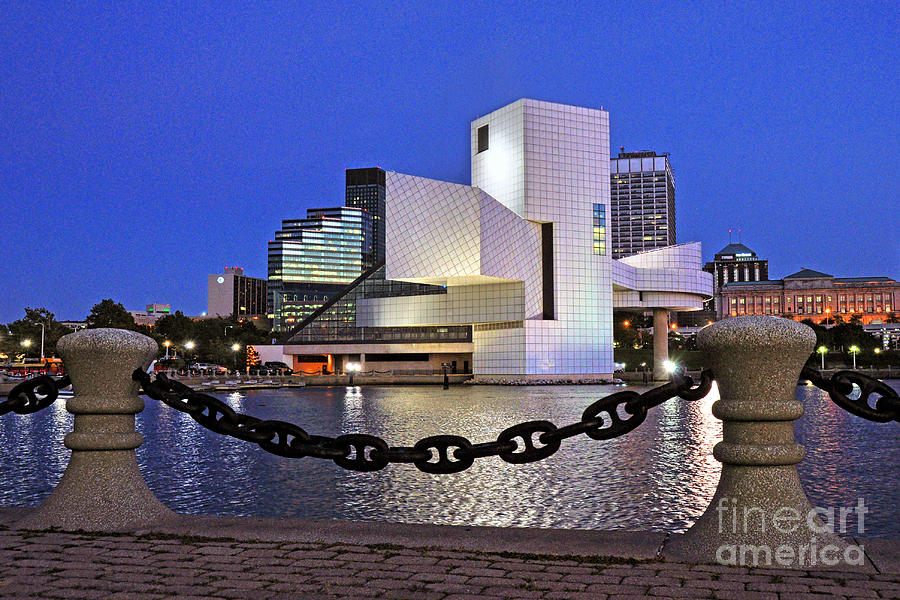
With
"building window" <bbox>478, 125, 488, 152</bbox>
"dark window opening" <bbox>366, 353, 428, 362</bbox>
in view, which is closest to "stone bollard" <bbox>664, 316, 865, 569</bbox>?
"building window" <bbox>478, 125, 488, 152</bbox>

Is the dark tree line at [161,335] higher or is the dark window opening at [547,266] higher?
the dark window opening at [547,266]

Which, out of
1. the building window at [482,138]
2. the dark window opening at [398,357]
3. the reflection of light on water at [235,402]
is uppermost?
the building window at [482,138]

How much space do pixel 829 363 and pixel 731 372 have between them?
12705 cm

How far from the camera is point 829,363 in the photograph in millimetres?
118375

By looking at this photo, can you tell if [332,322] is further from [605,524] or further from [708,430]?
[605,524]

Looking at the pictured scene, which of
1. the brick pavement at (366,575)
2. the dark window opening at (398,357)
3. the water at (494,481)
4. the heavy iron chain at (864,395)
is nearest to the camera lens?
the brick pavement at (366,575)

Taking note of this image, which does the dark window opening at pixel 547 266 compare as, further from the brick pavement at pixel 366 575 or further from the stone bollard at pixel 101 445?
the brick pavement at pixel 366 575

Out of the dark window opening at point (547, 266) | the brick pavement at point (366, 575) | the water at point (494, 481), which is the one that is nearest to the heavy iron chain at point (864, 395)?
the brick pavement at point (366, 575)

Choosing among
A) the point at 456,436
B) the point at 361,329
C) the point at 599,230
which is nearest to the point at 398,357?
the point at 361,329

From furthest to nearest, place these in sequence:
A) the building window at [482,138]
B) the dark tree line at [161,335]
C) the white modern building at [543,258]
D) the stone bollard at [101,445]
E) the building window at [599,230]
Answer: the dark tree line at [161,335] → the building window at [482,138] → the building window at [599,230] → the white modern building at [543,258] → the stone bollard at [101,445]

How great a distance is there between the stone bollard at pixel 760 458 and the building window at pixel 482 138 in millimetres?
68838

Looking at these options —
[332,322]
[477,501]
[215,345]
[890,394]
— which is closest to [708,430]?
[477,501]

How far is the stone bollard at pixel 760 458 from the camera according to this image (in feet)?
13.0

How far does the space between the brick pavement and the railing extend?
0.38 m
